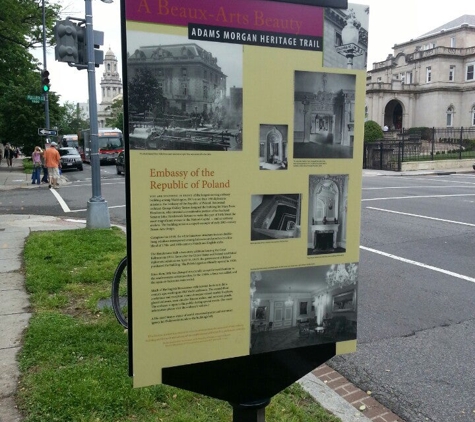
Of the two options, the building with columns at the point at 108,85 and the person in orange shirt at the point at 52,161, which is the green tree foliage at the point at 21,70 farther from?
the building with columns at the point at 108,85

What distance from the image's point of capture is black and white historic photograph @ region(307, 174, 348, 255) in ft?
7.41

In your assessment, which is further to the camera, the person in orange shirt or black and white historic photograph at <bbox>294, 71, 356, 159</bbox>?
Result: the person in orange shirt

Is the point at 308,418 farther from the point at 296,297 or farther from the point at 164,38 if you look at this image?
the point at 164,38

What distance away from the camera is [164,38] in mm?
1925

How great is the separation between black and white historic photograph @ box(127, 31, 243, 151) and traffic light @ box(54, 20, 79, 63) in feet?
27.9

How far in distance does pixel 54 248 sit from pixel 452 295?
240 inches

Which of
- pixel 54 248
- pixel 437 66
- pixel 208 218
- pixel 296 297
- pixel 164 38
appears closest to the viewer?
pixel 164 38

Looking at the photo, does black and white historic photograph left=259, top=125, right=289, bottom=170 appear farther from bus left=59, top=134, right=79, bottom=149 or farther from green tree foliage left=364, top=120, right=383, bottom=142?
bus left=59, top=134, right=79, bottom=149

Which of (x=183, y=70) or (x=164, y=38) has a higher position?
(x=164, y=38)

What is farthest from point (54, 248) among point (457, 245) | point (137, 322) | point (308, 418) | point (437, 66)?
point (437, 66)

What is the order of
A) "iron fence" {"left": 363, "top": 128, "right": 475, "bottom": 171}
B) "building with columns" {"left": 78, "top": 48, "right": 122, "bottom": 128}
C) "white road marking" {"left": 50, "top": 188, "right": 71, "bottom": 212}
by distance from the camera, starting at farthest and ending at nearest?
"building with columns" {"left": 78, "top": 48, "right": 122, "bottom": 128}, "iron fence" {"left": 363, "top": 128, "right": 475, "bottom": 171}, "white road marking" {"left": 50, "top": 188, "right": 71, "bottom": 212}

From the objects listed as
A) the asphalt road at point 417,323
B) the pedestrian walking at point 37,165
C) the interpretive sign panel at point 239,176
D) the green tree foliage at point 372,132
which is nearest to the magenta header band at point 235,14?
the interpretive sign panel at point 239,176

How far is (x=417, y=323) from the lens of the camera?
525cm

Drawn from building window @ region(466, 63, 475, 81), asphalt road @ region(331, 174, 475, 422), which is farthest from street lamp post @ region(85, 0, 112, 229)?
building window @ region(466, 63, 475, 81)
